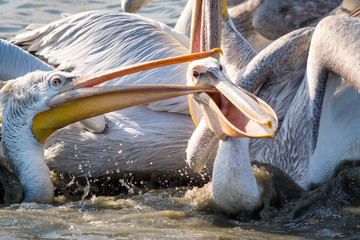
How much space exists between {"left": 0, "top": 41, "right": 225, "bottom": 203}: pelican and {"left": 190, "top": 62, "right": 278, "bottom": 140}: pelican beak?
406 mm

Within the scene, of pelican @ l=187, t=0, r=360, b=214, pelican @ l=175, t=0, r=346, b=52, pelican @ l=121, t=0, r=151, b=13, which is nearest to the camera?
pelican @ l=187, t=0, r=360, b=214

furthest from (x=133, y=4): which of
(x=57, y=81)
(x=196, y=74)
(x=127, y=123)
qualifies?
(x=196, y=74)

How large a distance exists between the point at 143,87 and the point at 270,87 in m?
0.94

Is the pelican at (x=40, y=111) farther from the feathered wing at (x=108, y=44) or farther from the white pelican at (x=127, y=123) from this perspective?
the feathered wing at (x=108, y=44)

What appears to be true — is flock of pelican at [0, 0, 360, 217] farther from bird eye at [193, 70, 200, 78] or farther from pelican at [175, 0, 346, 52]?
pelican at [175, 0, 346, 52]

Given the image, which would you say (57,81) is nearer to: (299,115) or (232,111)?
(232,111)

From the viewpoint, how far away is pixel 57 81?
11.8 ft

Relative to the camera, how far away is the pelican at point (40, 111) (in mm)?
3508

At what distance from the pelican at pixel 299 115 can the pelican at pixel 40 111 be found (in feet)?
1.65

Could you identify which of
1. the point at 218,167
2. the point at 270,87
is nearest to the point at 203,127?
the point at 218,167

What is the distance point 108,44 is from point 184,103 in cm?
66

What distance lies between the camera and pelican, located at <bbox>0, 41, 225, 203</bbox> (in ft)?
11.5

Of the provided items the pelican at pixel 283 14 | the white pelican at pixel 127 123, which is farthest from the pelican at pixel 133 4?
the white pelican at pixel 127 123

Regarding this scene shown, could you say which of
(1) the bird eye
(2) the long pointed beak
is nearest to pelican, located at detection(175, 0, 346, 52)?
(2) the long pointed beak
